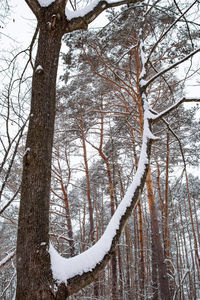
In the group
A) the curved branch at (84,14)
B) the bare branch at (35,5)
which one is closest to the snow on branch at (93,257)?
the curved branch at (84,14)

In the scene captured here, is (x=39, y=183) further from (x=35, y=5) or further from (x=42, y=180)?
(x=35, y=5)

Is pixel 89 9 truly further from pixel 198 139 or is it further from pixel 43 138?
pixel 198 139

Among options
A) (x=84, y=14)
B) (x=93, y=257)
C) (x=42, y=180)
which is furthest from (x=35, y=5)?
(x=93, y=257)

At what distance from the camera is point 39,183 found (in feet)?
4.38

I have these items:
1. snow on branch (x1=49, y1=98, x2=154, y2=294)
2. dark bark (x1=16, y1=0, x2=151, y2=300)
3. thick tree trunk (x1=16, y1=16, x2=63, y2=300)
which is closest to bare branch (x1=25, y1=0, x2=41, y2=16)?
dark bark (x1=16, y1=0, x2=151, y2=300)

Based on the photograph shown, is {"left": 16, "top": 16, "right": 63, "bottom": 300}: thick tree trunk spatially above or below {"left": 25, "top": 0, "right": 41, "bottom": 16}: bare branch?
below

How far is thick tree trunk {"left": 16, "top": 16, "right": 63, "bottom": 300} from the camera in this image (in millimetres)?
1106

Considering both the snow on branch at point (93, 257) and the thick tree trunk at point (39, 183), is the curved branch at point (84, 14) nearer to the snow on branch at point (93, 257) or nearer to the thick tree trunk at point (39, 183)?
the thick tree trunk at point (39, 183)

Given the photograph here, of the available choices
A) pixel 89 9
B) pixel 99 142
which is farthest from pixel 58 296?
pixel 99 142

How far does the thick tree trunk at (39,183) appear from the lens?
3.63 ft

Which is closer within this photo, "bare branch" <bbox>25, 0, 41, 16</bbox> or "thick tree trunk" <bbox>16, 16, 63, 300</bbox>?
"thick tree trunk" <bbox>16, 16, 63, 300</bbox>

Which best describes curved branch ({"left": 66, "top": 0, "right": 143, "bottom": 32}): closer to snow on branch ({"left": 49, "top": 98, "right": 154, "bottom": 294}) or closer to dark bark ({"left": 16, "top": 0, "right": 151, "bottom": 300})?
dark bark ({"left": 16, "top": 0, "right": 151, "bottom": 300})

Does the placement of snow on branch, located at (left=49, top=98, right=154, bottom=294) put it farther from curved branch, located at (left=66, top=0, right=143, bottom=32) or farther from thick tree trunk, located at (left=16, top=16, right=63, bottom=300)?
curved branch, located at (left=66, top=0, right=143, bottom=32)

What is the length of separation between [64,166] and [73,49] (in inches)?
201
